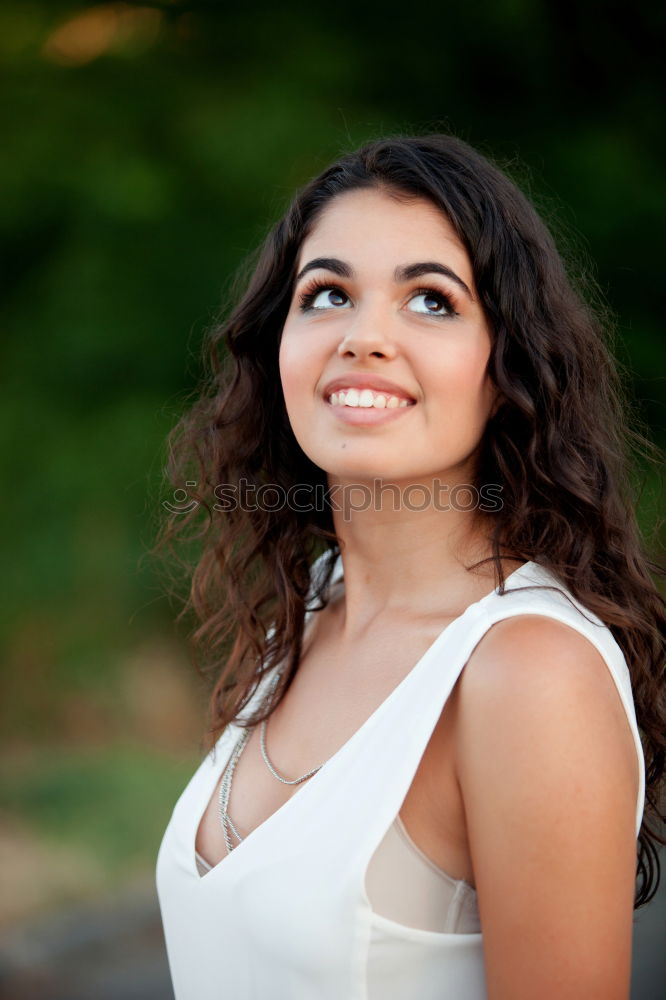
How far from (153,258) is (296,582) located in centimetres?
189

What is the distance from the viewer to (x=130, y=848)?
3.81 metres

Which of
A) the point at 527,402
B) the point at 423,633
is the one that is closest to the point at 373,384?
the point at 527,402

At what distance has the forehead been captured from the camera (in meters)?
1.65

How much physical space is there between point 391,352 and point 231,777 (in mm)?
824

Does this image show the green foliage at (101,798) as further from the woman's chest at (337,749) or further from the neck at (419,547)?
the neck at (419,547)

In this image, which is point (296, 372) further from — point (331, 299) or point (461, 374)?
point (461, 374)

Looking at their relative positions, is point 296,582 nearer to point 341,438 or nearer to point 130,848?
point 341,438

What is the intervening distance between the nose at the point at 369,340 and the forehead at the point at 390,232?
0.36 ft

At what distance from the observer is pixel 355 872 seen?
135cm

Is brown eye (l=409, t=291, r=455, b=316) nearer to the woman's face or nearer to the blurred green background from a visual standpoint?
the woman's face

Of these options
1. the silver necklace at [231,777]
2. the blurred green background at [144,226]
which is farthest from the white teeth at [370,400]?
the blurred green background at [144,226]

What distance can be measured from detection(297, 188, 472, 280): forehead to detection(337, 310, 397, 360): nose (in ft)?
0.36

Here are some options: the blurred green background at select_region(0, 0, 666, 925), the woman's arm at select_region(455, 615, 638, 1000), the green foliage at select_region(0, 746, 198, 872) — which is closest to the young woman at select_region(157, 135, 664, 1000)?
the woman's arm at select_region(455, 615, 638, 1000)

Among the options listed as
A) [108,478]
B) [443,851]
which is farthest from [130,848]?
[443,851]
